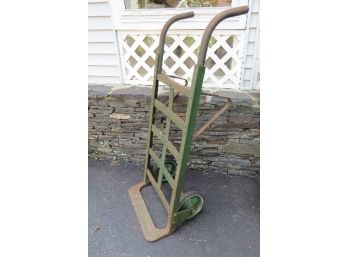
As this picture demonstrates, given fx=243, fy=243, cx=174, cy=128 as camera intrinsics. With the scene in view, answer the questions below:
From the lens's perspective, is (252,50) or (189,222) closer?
(189,222)

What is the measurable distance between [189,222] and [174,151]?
699 mm

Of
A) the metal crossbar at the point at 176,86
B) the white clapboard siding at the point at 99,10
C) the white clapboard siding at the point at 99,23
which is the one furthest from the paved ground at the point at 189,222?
the white clapboard siding at the point at 99,10

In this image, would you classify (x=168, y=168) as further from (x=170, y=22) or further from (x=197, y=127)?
(x=170, y=22)

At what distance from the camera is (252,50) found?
213 centimetres

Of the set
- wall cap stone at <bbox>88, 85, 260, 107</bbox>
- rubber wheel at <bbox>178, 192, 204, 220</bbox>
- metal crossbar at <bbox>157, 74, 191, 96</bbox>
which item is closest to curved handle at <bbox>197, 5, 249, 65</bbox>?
metal crossbar at <bbox>157, 74, 191, 96</bbox>

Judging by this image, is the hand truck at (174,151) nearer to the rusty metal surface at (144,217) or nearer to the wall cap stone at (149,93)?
the rusty metal surface at (144,217)

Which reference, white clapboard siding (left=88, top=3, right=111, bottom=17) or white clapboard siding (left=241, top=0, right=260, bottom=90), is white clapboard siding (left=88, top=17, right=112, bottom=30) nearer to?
white clapboard siding (left=88, top=3, right=111, bottom=17)

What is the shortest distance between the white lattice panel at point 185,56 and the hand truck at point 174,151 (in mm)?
436

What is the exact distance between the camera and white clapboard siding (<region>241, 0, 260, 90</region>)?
6.53ft

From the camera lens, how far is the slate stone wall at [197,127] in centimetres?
225

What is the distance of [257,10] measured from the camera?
198 centimetres

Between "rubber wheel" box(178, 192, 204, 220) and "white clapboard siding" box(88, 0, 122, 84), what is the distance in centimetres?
134

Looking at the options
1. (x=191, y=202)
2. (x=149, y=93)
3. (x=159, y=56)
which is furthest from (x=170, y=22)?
(x=191, y=202)
